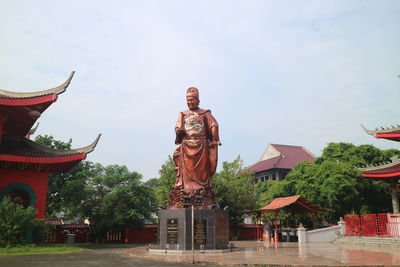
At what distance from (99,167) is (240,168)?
12.3 metres

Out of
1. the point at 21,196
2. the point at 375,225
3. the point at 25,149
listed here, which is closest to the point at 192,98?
the point at 25,149

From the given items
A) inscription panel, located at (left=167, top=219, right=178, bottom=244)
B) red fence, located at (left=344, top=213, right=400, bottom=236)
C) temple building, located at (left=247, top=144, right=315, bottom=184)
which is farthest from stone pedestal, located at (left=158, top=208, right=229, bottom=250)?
temple building, located at (left=247, top=144, right=315, bottom=184)

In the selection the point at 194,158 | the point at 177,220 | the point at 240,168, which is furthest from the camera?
the point at 240,168

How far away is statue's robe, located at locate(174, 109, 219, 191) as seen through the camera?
16.4 metres

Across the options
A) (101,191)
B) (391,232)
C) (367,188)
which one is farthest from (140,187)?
(367,188)

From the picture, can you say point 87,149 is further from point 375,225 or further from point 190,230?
point 375,225

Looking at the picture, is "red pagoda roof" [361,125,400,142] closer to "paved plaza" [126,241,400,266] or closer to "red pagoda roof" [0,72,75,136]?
"paved plaza" [126,241,400,266]

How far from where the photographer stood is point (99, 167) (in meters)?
25.6

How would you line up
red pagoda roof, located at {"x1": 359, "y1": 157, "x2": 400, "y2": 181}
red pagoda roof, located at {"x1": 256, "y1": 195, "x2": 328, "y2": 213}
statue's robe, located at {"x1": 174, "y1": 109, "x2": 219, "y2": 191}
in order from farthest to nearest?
red pagoda roof, located at {"x1": 256, "y1": 195, "x2": 328, "y2": 213}, red pagoda roof, located at {"x1": 359, "y1": 157, "x2": 400, "y2": 181}, statue's robe, located at {"x1": 174, "y1": 109, "x2": 219, "y2": 191}

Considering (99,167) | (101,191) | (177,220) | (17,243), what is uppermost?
(99,167)

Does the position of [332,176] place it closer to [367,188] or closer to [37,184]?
[367,188]

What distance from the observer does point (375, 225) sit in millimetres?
19406

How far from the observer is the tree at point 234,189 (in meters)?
28.0

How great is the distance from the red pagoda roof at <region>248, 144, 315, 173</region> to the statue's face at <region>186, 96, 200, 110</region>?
3418cm
